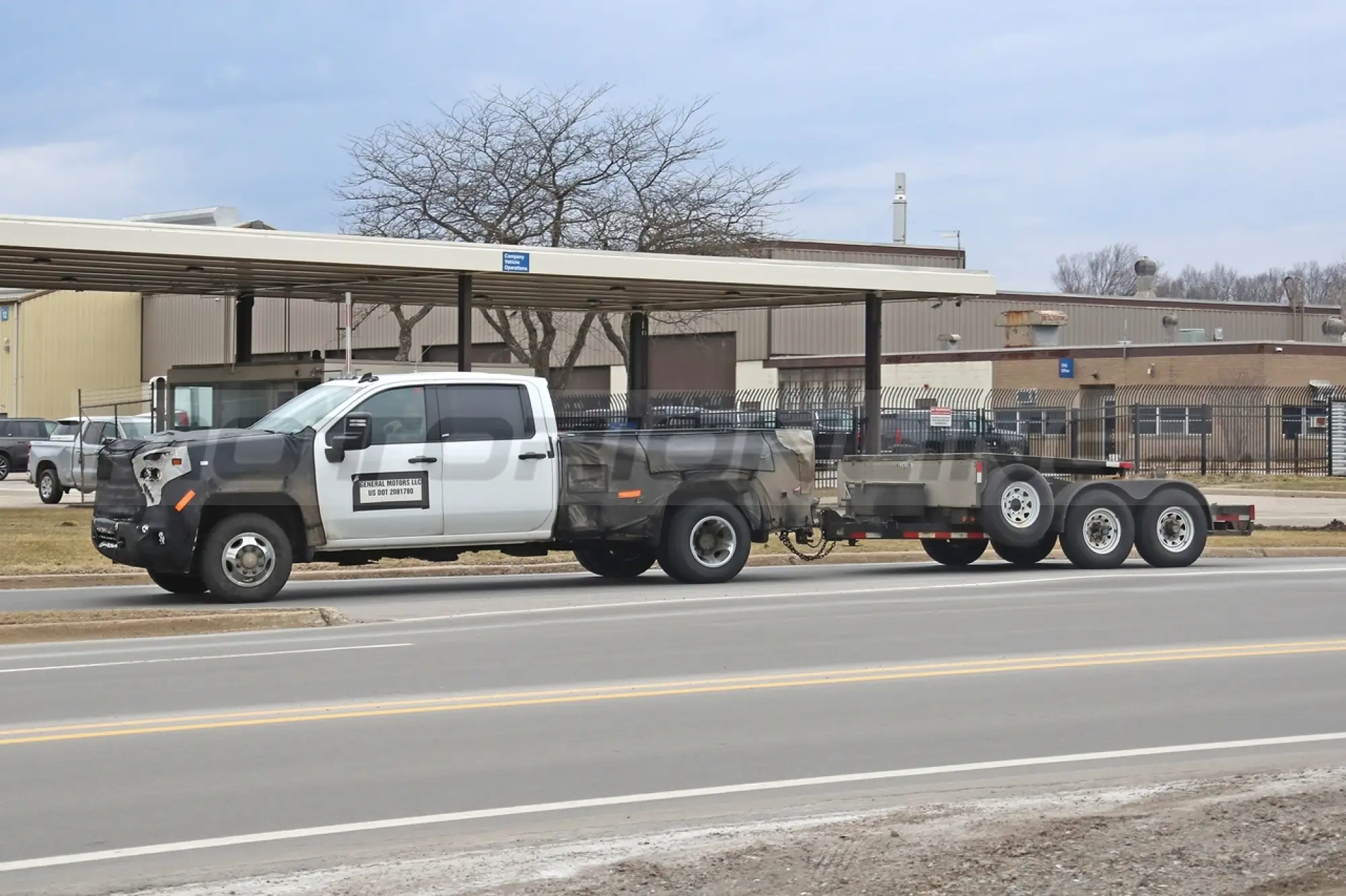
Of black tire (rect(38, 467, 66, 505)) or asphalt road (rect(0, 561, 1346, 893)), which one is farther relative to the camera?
black tire (rect(38, 467, 66, 505))

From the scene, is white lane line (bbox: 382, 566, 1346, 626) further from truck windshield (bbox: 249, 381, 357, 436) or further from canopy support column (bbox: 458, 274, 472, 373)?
canopy support column (bbox: 458, 274, 472, 373)

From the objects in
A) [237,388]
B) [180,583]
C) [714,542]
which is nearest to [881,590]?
[714,542]

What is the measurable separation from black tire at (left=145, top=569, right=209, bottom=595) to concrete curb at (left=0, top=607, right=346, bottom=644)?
2.17 meters

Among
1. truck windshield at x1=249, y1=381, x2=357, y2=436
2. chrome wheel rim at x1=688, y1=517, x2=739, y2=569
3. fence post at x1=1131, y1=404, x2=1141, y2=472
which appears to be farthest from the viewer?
fence post at x1=1131, y1=404, x2=1141, y2=472

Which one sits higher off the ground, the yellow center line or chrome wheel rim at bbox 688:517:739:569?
chrome wheel rim at bbox 688:517:739:569

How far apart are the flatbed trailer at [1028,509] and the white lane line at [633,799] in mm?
9952

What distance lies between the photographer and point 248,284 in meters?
29.8

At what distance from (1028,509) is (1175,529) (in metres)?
2.02

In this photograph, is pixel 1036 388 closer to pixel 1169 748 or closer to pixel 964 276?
pixel 964 276

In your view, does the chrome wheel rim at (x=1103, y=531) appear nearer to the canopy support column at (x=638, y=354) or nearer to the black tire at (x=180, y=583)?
the black tire at (x=180, y=583)

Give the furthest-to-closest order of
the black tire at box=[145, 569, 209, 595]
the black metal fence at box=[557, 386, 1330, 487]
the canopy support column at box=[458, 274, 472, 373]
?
the black metal fence at box=[557, 386, 1330, 487], the canopy support column at box=[458, 274, 472, 373], the black tire at box=[145, 569, 209, 595]

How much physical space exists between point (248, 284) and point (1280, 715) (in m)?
23.2

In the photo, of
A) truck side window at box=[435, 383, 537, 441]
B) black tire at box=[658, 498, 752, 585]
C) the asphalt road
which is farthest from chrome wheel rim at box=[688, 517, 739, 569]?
truck side window at box=[435, 383, 537, 441]

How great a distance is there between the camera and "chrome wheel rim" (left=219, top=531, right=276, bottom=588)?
1605cm
